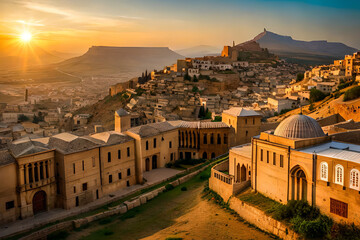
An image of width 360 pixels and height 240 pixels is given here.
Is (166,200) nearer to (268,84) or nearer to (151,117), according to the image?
(151,117)

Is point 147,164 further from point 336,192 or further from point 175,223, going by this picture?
point 336,192

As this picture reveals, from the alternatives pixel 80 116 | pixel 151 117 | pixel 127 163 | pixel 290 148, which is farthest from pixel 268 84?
pixel 290 148

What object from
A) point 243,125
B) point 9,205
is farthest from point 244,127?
point 9,205

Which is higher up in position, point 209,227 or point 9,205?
point 9,205

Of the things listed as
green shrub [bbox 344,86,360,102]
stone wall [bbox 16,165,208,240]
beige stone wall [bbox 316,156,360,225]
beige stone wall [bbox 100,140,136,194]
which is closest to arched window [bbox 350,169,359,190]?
beige stone wall [bbox 316,156,360,225]

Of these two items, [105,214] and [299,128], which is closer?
[299,128]

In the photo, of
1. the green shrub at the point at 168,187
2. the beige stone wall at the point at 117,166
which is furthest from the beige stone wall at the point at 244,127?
the beige stone wall at the point at 117,166
